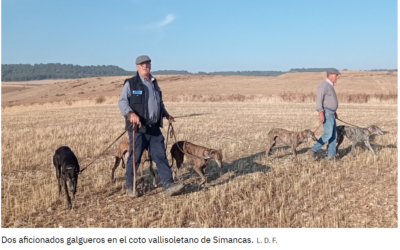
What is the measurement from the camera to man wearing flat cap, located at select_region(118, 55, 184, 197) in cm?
697

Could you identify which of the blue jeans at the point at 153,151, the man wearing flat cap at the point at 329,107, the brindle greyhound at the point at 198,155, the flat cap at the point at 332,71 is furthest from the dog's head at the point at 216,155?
the flat cap at the point at 332,71

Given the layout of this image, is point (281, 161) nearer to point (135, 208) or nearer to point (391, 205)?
point (391, 205)

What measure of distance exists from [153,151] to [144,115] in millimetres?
832

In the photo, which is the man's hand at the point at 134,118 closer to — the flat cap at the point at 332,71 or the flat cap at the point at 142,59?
the flat cap at the point at 142,59

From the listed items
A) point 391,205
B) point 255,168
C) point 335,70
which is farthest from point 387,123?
point 391,205

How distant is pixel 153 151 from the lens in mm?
7422

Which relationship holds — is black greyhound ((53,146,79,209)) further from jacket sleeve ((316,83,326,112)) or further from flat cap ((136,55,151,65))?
jacket sleeve ((316,83,326,112))

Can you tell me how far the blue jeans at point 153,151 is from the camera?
7.25m

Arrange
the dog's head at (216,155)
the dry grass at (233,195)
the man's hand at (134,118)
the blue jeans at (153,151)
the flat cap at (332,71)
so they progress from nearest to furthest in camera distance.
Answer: the dry grass at (233,195) → the man's hand at (134,118) → the blue jeans at (153,151) → the dog's head at (216,155) → the flat cap at (332,71)

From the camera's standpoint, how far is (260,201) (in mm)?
6715

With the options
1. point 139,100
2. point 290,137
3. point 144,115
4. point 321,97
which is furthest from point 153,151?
point 321,97

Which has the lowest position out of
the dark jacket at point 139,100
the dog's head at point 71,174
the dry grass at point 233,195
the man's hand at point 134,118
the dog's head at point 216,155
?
the dry grass at point 233,195

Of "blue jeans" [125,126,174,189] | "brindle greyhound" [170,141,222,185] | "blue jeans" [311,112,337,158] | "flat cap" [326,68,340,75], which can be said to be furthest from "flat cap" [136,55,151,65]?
"blue jeans" [311,112,337,158]

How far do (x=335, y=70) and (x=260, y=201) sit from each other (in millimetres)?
4792
